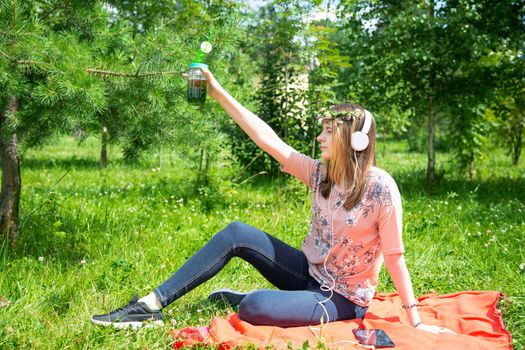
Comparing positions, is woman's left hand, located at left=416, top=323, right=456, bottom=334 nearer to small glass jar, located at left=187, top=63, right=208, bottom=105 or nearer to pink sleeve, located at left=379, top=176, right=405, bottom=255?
pink sleeve, located at left=379, top=176, right=405, bottom=255

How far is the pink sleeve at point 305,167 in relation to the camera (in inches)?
113

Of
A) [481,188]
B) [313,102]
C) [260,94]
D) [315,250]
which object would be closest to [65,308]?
[315,250]

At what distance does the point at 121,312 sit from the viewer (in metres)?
2.64

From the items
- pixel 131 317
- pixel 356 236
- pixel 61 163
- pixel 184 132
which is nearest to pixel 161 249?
pixel 184 132

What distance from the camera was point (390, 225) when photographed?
8.44 feet

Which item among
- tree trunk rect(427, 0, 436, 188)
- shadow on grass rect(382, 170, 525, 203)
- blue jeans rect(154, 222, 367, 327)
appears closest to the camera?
blue jeans rect(154, 222, 367, 327)

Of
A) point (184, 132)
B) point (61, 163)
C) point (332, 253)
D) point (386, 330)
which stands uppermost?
point (184, 132)

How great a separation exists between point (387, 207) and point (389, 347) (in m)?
0.63

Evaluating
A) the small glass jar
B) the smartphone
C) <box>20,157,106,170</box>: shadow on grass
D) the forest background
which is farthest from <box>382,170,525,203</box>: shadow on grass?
<box>20,157,106,170</box>: shadow on grass

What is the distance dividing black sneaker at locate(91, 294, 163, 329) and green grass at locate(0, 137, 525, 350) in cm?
5

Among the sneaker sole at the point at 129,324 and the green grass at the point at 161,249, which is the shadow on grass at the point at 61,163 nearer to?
the green grass at the point at 161,249

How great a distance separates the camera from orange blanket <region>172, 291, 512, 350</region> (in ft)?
8.27

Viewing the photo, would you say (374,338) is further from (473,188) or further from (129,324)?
(473,188)

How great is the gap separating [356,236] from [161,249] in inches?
66.1
